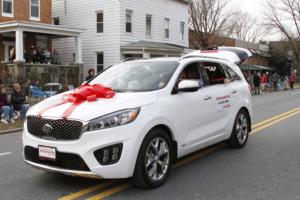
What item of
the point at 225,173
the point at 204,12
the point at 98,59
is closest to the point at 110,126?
the point at 225,173

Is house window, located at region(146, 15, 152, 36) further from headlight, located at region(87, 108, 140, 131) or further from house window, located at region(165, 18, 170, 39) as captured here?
headlight, located at region(87, 108, 140, 131)

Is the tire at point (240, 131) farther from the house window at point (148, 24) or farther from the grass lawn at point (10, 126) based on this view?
the house window at point (148, 24)

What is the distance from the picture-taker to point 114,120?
16.5 feet

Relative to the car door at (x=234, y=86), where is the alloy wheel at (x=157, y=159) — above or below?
below

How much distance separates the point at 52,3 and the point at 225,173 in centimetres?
2881

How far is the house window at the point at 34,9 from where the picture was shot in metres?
28.3

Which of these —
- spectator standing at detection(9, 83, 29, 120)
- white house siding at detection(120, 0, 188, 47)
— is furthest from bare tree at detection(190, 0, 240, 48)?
spectator standing at detection(9, 83, 29, 120)

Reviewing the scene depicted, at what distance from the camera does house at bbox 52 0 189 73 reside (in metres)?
28.5

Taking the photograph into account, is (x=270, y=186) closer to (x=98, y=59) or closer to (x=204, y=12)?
(x=98, y=59)

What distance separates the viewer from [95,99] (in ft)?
17.8

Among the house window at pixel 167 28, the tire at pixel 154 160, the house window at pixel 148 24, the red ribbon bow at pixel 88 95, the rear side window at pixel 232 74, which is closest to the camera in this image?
the tire at pixel 154 160

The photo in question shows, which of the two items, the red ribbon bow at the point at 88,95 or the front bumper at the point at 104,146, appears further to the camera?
the red ribbon bow at the point at 88,95

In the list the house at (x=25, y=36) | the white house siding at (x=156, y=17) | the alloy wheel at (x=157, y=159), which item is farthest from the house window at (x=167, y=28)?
the alloy wheel at (x=157, y=159)

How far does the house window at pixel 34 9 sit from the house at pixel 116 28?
3010 mm
